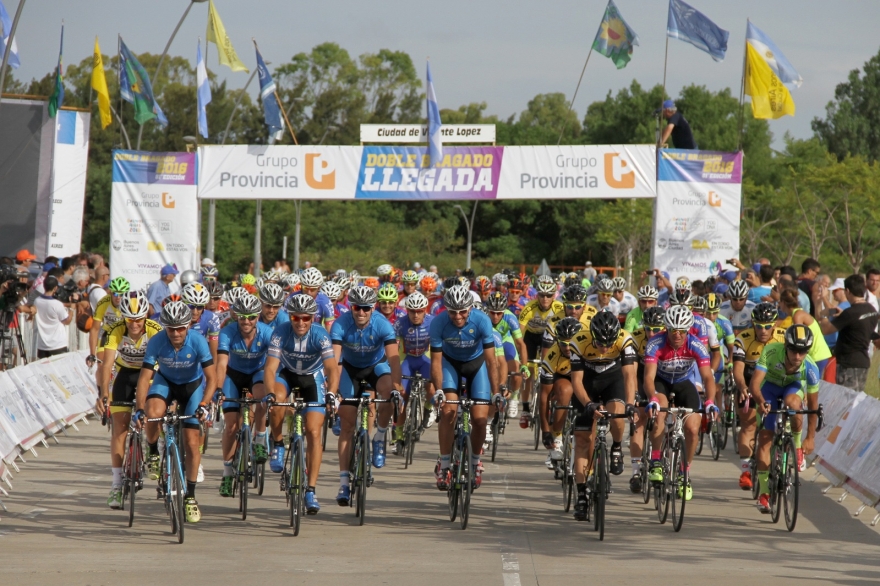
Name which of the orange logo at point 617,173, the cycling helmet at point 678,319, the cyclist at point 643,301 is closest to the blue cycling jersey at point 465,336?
the cycling helmet at point 678,319

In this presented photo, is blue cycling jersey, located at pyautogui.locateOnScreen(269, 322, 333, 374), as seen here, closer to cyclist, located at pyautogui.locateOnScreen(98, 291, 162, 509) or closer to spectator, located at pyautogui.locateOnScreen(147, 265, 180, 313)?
cyclist, located at pyautogui.locateOnScreen(98, 291, 162, 509)

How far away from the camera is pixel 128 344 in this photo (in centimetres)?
1048

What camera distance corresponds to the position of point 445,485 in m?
10.5

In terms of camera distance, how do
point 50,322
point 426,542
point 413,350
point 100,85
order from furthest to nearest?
1. point 100,85
2. point 50,322
3. point 413,350
4. point 426,542

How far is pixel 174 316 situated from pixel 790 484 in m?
5.56

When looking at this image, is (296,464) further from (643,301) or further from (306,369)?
(643,301)

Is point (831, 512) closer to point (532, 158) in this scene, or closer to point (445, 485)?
point (445, 485)

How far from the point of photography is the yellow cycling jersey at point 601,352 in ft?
34.4

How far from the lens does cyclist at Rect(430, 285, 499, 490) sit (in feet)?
34.8

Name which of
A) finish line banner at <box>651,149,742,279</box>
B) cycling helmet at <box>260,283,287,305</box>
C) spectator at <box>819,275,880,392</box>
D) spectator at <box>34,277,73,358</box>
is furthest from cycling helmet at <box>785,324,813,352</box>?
finish line banner at <box>651,149,742,279</box>

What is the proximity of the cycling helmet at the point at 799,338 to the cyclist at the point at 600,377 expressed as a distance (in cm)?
142

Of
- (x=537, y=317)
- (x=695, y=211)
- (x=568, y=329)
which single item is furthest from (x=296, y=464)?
(x=695, y=211)

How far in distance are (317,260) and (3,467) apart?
190 feet

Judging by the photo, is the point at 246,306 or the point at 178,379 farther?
the point at 246,306
